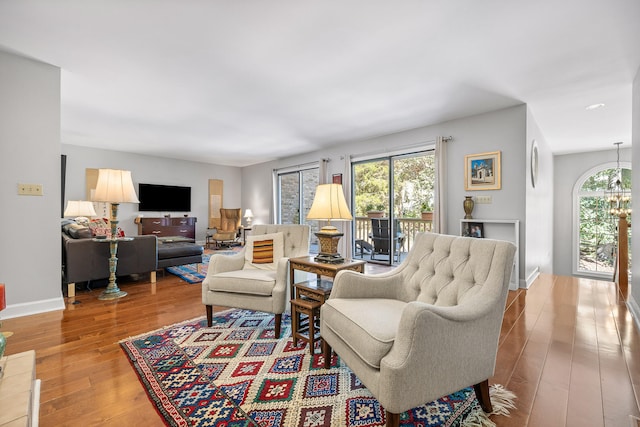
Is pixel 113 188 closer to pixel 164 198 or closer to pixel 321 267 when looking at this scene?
pixel 321 267

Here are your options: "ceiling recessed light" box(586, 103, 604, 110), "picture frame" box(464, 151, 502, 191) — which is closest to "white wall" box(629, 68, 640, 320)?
"ceiling recessed light" box(586, 103, 604, 110)

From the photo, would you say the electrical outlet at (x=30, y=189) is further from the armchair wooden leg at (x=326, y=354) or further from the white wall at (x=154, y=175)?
the white wall at (x=154, y=175)

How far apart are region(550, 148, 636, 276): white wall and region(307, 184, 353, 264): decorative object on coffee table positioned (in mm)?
6631

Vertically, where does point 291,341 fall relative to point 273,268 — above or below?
below

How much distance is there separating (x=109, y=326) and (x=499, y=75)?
435 cm

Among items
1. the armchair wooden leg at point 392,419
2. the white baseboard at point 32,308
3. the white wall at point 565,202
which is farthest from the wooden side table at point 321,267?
the white wall at point 565,202

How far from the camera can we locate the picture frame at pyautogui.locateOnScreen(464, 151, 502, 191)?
157 inches

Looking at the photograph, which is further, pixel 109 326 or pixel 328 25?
pixel 109 326

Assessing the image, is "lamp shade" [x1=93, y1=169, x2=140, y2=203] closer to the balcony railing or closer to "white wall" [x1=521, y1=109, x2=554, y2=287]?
the balcony railing

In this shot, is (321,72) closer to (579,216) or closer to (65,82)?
(65,82)

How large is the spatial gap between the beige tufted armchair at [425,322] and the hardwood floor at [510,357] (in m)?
0.44

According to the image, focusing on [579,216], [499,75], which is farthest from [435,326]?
[579,216]

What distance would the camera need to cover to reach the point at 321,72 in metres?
2.94

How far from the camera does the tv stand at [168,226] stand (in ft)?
23.5
